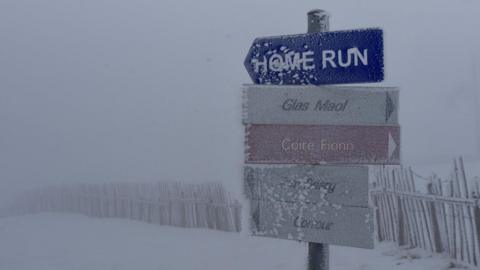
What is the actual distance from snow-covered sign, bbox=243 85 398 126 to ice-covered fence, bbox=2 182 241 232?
8038mm

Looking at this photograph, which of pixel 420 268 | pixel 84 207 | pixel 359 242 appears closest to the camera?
pixel 359 242

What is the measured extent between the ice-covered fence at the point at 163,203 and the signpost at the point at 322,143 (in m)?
7.97

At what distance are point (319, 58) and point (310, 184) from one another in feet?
2.35

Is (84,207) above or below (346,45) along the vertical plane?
below

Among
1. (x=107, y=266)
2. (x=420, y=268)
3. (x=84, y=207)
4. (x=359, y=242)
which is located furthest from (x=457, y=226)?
(x=84, y=207)

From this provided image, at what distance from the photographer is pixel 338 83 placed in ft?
9.30

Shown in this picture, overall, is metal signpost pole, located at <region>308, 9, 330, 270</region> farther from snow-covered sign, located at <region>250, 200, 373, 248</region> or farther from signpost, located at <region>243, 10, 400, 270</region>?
snow-covered sign, located at <region>250, 200, 373, 248</region>

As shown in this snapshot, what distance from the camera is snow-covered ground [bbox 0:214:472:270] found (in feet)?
22.3

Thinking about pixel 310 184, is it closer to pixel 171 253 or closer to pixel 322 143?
pixel 322 143

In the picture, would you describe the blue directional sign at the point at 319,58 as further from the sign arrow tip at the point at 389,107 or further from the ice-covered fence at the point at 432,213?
the ice-covered fence at the point at 432,213

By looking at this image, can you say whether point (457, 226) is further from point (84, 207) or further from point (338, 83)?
point (84, 207)

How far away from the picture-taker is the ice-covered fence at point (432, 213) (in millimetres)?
6176

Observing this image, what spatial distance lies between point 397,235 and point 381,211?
0.52 metres

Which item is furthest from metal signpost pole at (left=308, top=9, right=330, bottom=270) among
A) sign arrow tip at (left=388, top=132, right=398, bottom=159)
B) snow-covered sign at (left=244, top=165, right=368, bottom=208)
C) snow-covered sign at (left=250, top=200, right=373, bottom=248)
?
sign arrow tip at (left=388, top=132, right=398, bottom=159)
